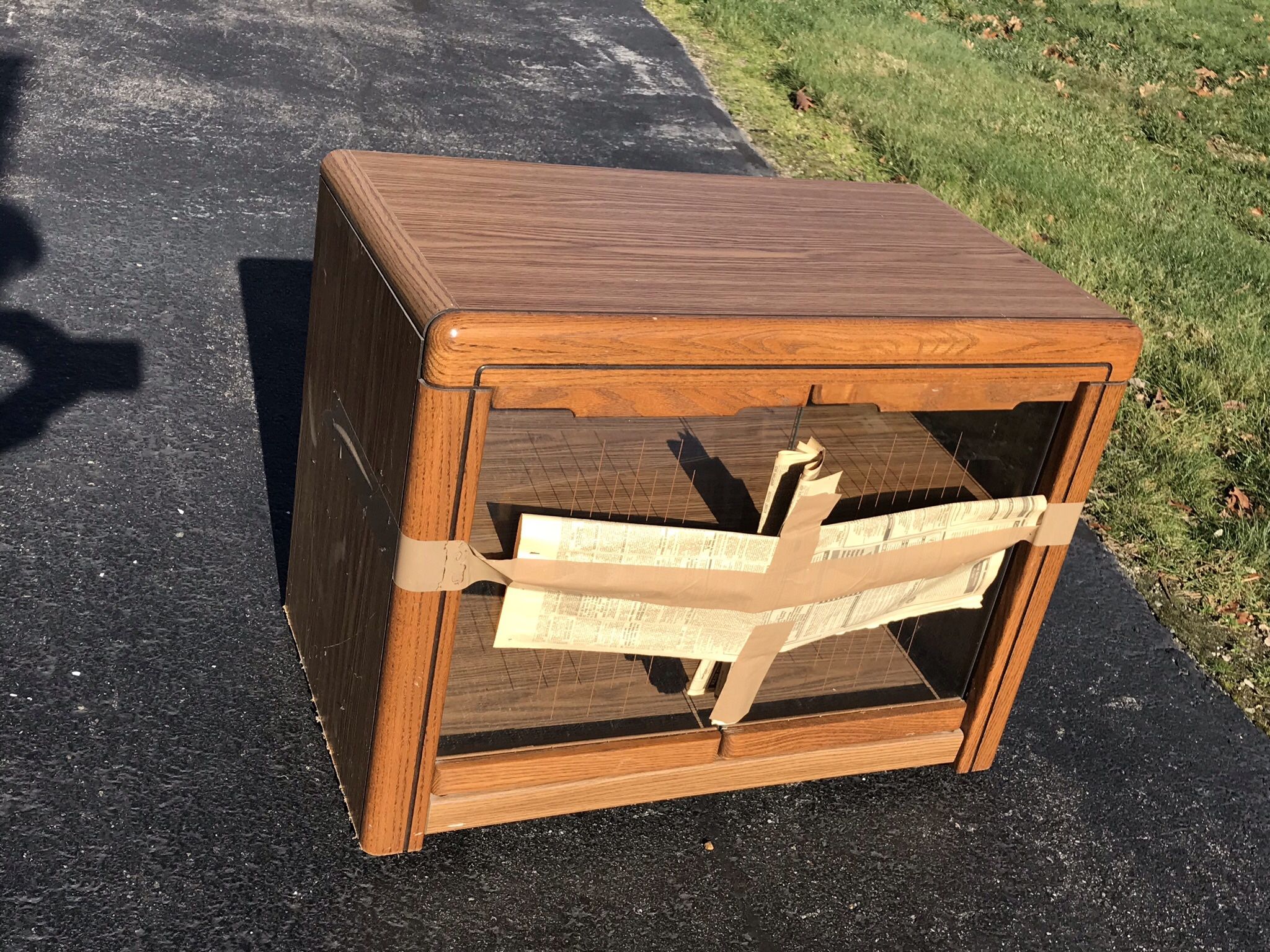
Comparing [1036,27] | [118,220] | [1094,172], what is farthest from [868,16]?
[118,220]

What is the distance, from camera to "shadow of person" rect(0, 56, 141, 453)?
10.5ft

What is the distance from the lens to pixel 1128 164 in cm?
654

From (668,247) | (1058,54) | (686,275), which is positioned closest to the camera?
(686,275)

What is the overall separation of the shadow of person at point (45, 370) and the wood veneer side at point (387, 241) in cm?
142

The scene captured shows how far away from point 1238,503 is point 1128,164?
325 centimetres

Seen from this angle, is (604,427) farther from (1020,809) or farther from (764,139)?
(764,139)

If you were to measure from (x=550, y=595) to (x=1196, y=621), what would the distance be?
2.13m

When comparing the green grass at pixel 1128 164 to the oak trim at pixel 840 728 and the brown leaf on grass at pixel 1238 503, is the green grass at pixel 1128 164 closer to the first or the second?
the brown leaf on grass at pixel 1238 503

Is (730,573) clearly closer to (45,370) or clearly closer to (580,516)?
(580,516)

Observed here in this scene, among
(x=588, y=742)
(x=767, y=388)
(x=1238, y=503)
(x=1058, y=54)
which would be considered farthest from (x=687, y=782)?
(x=1058, y=54)

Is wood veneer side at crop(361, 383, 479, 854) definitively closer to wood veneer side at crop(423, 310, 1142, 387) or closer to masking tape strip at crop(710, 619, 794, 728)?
wood veneer side at crop(423, 310, 1142, 387)

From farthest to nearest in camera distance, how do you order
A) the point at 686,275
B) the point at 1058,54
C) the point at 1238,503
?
the point at 1058,54 < the point at 1238,503 < the point at 686,275

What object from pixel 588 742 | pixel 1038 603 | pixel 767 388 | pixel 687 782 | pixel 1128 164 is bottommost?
pixel 687 782

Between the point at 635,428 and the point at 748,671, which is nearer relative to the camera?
the point at 748,671
